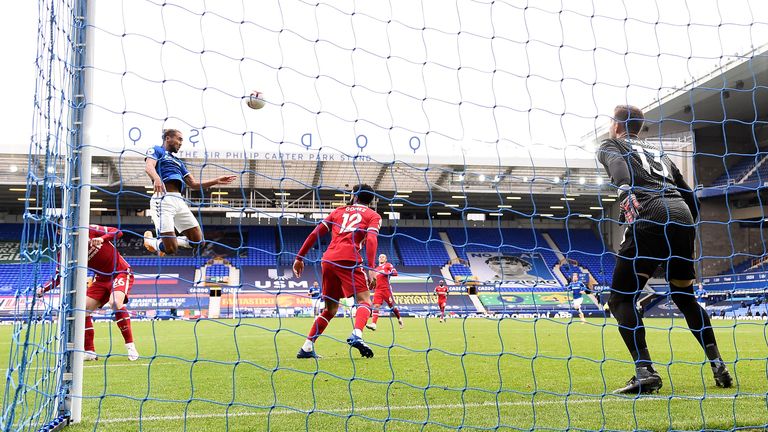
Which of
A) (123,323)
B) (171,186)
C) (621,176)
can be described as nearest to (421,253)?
(123,323)

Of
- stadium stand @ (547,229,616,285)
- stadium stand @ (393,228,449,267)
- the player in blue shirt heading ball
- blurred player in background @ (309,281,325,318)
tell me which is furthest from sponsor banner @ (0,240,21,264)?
the player in blue shirt heading ball

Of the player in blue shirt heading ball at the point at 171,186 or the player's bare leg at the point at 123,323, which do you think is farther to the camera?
the player's bare leg at the point at 123,323

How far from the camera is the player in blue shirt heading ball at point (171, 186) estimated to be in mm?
5480

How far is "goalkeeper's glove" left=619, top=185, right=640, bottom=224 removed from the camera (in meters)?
4.31

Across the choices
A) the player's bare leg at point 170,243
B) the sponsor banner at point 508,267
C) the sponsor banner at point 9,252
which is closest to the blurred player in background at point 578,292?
the player's bare leg at point 170,243

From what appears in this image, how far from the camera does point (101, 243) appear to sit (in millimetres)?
6137

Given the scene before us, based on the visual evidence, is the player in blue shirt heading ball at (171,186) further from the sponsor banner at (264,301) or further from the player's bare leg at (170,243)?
the sponsor banner at (264,301)

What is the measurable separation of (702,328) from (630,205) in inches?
38.1

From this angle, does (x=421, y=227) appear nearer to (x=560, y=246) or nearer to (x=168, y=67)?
(x=560, y=246)

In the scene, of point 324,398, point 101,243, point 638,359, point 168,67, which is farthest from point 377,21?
point 101,243

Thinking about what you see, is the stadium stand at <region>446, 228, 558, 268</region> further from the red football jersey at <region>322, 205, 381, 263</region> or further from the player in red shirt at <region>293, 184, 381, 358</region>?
the red football jersey at <region>322, 205, 381, 263</region>

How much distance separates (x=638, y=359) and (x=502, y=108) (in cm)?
182

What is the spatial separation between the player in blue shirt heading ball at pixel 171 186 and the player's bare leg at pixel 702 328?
11.2 ft

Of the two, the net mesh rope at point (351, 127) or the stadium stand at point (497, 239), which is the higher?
the stadium stand at point (497, 239)
